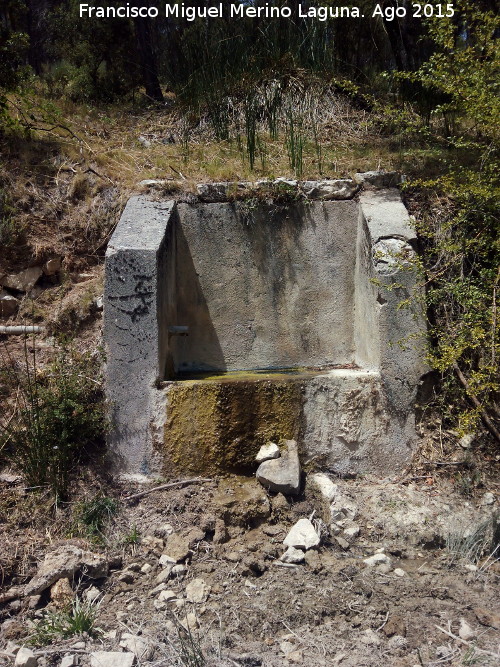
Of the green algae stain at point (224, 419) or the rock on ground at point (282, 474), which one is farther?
the green algae stain at point (224, 419)

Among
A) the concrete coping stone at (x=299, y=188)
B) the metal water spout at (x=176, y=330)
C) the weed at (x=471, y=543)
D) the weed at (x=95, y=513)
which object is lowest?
the weed at (x=471, y=543)

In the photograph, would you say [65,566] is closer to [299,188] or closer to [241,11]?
[299,188]

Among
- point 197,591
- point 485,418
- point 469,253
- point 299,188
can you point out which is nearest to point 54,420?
point 197,591

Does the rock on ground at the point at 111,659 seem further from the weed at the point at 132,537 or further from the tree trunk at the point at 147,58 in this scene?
the tree trunk at the point at 147,58

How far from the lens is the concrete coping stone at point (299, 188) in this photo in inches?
180

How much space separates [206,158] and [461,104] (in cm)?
218

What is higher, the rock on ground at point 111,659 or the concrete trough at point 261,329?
the concrete trough at point 261,329

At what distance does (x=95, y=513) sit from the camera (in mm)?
3469

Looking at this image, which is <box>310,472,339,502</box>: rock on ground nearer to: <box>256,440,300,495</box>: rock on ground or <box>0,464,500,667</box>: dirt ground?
<box>0,464,500,667</box>: dirt ground

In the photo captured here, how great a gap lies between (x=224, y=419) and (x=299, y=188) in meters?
1.84

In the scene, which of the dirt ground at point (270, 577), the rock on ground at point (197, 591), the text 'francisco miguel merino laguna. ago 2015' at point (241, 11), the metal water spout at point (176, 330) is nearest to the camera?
the dirt ground at point (270, 577)

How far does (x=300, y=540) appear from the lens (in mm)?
3352

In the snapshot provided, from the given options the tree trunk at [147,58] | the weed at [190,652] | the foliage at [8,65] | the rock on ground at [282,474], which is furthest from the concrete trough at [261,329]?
the tree trunk at [147,58]

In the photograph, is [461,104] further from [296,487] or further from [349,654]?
[349,654]
